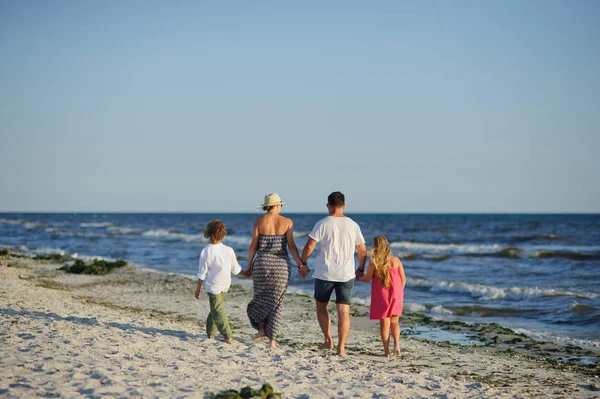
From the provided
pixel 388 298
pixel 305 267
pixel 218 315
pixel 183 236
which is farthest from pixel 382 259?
pixel 183 236

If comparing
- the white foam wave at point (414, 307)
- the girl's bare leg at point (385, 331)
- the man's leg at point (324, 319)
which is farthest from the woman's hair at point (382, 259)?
the white foam wave at point (414, 307)

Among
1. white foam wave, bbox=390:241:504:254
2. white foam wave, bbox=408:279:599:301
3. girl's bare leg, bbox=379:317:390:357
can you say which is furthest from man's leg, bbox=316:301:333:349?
white foam wave, bbox=390:241:504:254

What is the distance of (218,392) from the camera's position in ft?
16.3

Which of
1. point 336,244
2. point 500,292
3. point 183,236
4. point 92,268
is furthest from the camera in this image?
point 183,236

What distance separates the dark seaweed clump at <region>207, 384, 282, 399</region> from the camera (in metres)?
4.77

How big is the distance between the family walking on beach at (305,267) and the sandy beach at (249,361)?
1.64 feet

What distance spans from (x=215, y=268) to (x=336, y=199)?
5.64 feet

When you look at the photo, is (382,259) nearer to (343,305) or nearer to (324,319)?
(343,305)

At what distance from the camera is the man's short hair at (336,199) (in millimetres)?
6703

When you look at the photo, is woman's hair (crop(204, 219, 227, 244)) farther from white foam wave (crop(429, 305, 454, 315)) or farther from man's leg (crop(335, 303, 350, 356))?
white foam wave (crop(429, 305, 454, 315))

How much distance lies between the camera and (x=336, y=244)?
261 inches

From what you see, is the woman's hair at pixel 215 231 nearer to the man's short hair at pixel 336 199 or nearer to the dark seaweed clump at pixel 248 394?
the man's short hair at pixel 336 199

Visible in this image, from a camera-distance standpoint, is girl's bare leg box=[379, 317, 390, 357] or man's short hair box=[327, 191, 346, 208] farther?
girl's bare leg box=[379, 317, 390, 357]

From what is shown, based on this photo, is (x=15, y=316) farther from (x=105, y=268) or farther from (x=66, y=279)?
(x=105, y=268)
